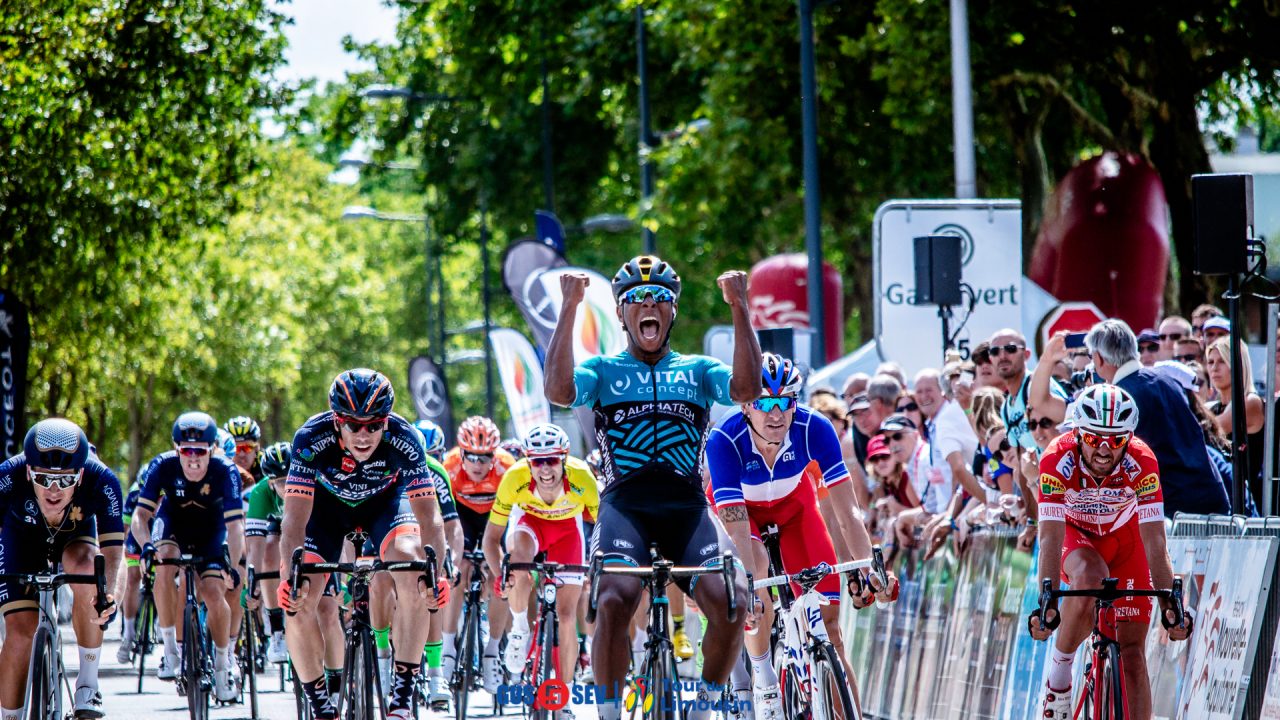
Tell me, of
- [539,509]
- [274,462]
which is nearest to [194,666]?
[274,462]

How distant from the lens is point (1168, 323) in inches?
523

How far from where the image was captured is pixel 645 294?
27.4ft

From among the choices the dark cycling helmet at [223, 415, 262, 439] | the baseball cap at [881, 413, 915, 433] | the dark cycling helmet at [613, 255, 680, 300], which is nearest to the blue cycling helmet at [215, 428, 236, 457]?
the dark cycling helmet at [223, 415, 262, 439]

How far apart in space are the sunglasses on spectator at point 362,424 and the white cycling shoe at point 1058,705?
347 centimetres

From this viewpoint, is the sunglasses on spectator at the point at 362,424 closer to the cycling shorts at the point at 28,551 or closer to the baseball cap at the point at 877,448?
the cycling shorts at the point at 28,551

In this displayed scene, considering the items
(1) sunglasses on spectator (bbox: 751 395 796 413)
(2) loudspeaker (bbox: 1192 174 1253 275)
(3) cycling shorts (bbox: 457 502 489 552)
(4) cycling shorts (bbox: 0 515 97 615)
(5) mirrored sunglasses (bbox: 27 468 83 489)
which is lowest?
(3) cycling shorts (bbox: 457 502 489 552)

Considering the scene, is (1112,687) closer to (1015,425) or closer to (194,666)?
(1015,425)

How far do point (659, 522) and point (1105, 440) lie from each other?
6.58 feet

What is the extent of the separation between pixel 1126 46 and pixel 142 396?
1244 inches

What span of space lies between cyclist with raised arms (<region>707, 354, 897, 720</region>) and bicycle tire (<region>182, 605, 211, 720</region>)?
13.4 ft

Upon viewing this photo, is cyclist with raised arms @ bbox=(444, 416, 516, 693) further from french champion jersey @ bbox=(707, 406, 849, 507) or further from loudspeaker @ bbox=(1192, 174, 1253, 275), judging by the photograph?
loudspeaker @ bbox=(1192, 174, 1253, 275)

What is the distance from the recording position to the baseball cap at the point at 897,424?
43.6 feet

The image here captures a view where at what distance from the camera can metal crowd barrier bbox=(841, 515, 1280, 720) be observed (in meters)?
8.57

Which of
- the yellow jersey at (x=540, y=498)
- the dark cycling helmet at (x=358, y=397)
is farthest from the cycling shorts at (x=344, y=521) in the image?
the yellow jersey at (x=540, y=498)
